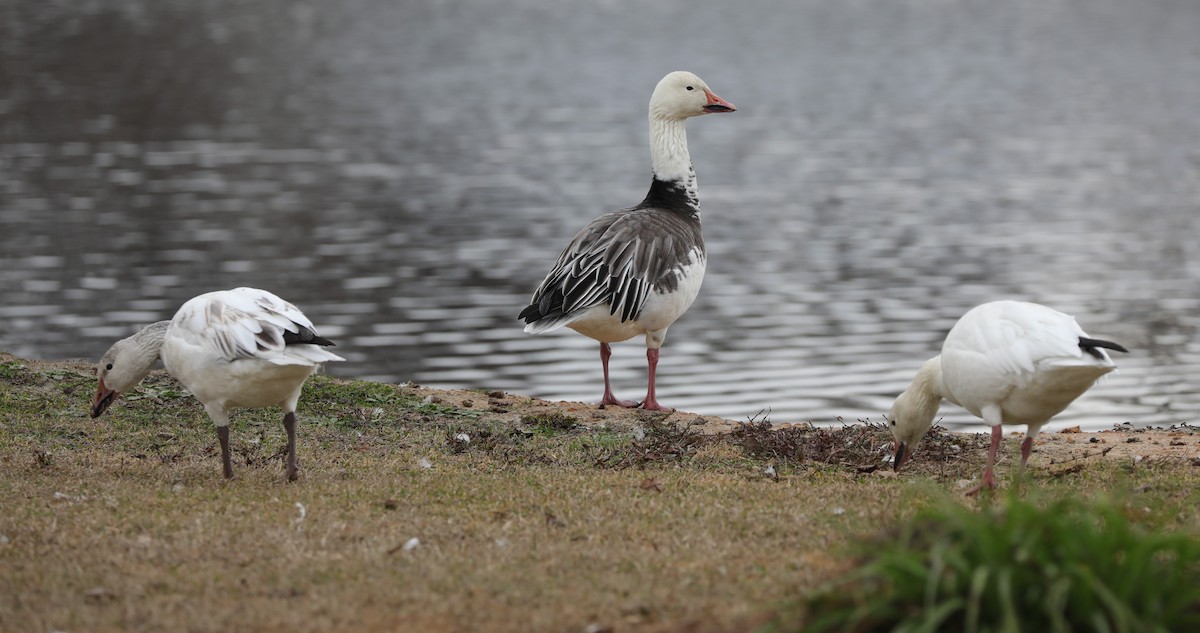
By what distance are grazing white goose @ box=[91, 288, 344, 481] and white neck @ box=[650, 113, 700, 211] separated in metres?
4.63

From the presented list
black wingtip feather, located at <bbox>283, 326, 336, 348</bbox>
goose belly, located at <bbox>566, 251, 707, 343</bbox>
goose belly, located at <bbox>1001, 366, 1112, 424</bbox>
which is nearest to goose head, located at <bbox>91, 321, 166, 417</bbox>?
black wingtip feather, located at <bbox>283, 326, 336, 348</bbox>

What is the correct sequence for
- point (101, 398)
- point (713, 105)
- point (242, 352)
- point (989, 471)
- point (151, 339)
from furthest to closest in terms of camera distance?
point (713, 105) < point (101, 398) < point (151, 339) < point (989, 471) < point (242, 352)

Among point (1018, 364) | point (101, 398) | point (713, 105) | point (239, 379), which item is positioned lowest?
point (101, 398)

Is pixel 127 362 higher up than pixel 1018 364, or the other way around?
pixel 1018 364

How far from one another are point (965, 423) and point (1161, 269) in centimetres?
832

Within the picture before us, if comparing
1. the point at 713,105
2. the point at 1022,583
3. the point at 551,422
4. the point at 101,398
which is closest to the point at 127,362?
the point at 101,398

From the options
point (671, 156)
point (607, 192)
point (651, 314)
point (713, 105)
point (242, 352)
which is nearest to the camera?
point (242, 352)

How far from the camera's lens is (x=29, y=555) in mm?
6418

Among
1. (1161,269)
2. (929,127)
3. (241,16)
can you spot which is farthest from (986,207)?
(241,16)

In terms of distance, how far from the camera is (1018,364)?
7.04 meters

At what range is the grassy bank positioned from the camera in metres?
5.66

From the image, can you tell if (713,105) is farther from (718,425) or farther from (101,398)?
(101,398)

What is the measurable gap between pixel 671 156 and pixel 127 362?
16.9 feet

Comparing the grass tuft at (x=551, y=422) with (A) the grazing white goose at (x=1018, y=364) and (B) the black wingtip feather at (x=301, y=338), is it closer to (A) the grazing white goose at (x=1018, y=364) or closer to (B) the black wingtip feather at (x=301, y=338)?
(B) the black wingtip feather at (x=301, y=338)
